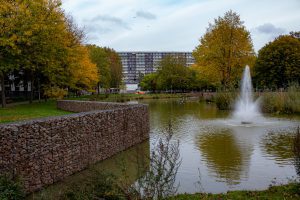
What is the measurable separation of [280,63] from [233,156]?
47.9 m

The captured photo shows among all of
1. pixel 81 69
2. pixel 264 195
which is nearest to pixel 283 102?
pixel 81 69

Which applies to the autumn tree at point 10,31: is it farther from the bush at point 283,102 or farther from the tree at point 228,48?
Result: the tree at point 228,48

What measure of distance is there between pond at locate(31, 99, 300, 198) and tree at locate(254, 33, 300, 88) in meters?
38.0

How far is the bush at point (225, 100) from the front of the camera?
113 feet

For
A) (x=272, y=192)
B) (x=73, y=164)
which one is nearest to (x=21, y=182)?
(x=73, y=164)

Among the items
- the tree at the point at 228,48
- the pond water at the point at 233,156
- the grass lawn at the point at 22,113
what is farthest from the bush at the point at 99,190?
the tree at the point at 228,48

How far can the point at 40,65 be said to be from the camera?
31.5 m

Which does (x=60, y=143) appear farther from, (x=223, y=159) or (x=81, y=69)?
(x=81, y=69)

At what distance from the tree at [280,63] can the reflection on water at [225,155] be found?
41.2 metres

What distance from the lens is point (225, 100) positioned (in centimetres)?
3475

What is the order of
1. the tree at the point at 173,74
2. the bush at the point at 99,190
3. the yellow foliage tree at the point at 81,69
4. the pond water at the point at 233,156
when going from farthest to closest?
the tree at the point at 173,74
the yellow foliage tree at the point at 81,69
the pond water at the point at 233,156
the bush at the point at 99,190

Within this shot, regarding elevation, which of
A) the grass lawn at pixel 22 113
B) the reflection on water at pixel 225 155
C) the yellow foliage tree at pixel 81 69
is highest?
the yellow foliage tree at pixel 81 69

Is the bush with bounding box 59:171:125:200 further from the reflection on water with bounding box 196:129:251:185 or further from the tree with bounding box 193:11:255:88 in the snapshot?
the tree with bounding box 193:11:255:88

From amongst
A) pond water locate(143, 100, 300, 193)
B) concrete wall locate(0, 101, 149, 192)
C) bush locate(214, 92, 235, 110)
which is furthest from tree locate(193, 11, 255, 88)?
concrete wall locate(0, 101, 149, 192)
